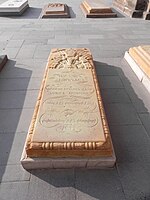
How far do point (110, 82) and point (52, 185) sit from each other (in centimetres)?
267

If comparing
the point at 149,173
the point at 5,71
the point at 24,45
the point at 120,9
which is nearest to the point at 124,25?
the point at 120,9

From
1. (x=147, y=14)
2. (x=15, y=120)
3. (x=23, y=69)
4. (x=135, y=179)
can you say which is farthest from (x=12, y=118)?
(x=147, y=14)

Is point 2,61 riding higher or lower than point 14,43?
higher

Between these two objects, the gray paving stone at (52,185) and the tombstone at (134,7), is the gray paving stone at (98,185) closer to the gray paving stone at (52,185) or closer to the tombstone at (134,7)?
the gray paving stone at (52,185)

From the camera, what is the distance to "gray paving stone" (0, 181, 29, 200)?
7.24 feet

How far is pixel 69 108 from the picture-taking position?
2.90 metres

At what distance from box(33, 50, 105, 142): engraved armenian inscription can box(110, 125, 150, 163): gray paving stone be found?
0.44 meters

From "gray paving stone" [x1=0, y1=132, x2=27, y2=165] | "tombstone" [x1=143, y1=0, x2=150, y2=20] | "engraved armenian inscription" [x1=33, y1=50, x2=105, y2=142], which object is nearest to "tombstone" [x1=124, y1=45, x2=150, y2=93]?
"engraved armenian inscription" [x1=33, y1=50, x2=105, y2=142]

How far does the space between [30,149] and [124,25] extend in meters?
7.70

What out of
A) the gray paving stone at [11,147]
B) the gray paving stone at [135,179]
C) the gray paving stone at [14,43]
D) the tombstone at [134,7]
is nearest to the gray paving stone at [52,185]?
the gray paving stone at [11,147]

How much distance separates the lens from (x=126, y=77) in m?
4.56

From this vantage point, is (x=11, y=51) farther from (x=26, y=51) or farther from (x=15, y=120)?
(x=15, y=120)

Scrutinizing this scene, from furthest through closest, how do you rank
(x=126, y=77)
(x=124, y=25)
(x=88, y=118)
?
(x=124, y=25), (x=126, y=77), (x=88, y=118)

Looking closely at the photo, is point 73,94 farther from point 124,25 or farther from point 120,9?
point 120,9
